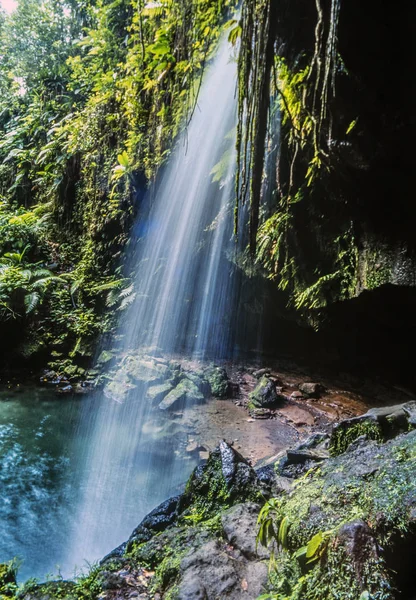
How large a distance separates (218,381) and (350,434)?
4.20 metres

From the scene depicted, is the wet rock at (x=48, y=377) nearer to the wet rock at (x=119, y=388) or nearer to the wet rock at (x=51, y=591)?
the wet rock at (x=119, y=388)

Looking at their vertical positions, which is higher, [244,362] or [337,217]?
[337,217]

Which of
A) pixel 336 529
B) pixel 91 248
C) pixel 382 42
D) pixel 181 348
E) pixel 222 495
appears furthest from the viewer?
pixel 91 248

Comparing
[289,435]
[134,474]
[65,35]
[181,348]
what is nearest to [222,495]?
[134,474]

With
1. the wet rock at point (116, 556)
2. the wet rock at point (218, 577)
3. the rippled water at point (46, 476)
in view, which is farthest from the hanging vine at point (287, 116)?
the rippled water at point (46, 476)

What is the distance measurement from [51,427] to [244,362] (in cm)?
443

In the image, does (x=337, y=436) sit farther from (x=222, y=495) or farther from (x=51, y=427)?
(x=51, y=427)

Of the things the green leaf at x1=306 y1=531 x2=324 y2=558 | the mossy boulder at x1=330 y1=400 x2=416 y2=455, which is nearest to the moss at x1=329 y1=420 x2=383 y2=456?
the mossy boulder at x1=330 y1=400 x2=416 y2=455

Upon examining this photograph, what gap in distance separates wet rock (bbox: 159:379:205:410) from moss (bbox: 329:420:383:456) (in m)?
3.75

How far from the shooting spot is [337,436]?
145 inches

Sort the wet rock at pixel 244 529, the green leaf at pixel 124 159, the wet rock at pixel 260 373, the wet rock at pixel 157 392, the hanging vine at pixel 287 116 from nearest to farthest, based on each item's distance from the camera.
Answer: the wet rock at pixel 244 529 → the hanging vine at pixel 287 116 → the wet rock at pixel 157 392 → the wet rock at pixel 260 373 → the green leaf at pixel 124 159

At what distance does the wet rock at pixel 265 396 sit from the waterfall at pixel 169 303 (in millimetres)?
1754

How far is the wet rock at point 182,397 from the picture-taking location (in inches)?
275

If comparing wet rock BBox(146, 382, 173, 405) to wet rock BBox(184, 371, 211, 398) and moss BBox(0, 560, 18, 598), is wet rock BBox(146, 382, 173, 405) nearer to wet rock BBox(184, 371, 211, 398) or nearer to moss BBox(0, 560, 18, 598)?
wet rock BBox(184, 371, 211, 398)
